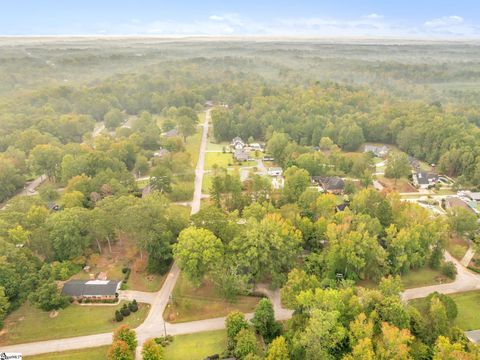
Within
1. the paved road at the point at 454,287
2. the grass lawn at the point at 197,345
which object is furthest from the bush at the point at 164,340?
the paved road at the point at 454,287

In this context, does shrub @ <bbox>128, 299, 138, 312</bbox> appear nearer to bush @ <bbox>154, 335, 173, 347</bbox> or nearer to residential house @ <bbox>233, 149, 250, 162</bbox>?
bush @ <bbox>154, 335, 173, 347</bbox>

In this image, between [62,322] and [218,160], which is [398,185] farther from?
[62,322]

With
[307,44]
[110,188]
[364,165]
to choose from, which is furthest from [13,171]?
[307,44]

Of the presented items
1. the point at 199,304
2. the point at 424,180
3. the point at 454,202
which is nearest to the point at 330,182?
the point at 424,180

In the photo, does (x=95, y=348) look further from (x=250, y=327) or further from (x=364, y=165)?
(x=364, y=165)

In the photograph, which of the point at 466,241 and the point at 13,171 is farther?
the point at 13,171

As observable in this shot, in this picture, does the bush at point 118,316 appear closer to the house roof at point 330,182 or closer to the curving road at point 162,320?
the curving road at point 162,320

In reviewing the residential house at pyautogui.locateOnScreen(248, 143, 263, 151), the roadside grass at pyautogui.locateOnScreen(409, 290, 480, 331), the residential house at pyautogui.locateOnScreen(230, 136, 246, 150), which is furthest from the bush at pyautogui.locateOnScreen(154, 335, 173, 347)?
the residential house at pyautogui.locateOnScreen(248, 143, 263, 151)
